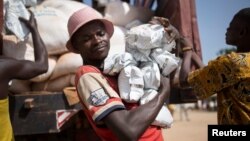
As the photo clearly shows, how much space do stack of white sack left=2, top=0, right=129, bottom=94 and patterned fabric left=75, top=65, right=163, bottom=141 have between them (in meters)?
0.89

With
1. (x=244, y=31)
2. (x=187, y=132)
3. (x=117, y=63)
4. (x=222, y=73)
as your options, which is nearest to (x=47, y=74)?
(x=117, y=63)

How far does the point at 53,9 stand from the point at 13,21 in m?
0.36

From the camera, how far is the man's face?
1.50 m

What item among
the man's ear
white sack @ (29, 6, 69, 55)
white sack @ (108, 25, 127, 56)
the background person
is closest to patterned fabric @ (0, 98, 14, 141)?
the background person

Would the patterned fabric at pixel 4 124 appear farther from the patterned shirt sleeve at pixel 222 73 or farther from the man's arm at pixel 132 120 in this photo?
the patterned shirt sleeve at pixel 222 73

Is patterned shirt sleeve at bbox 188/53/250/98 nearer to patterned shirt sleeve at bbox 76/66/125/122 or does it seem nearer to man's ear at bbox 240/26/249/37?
man's ear at bbox 240/26/249/37

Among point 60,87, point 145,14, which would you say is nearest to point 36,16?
point 60,87

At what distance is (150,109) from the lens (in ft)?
4.36

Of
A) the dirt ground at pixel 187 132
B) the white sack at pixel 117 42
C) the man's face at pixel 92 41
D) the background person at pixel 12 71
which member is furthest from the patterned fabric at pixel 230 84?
the dirt ground at pixel 187 132

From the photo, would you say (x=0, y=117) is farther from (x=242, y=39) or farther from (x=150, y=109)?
(x=242, y=39)

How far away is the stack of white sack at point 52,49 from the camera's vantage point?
228 cm

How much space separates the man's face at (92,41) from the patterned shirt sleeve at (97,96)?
0.46 ft

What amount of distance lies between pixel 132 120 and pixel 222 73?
63cm

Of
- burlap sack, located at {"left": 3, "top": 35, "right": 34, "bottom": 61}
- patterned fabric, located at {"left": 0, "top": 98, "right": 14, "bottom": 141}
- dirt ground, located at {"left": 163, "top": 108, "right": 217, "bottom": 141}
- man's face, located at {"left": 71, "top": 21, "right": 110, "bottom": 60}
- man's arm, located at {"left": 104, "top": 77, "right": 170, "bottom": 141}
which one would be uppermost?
man's face, located at {"left": 71, "top": 21, "right": 110, "bottom": 60}
